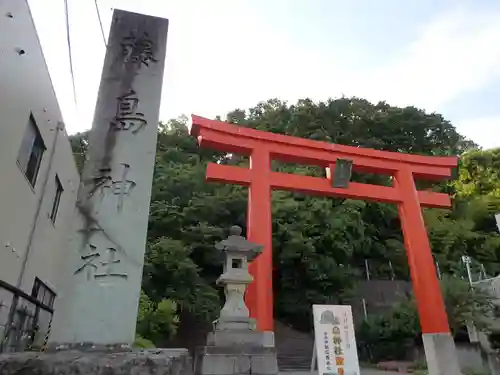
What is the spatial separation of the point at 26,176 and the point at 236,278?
4279 millimetres

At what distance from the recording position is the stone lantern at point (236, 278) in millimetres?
6555

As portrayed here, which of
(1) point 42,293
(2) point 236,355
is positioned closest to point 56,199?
(1) point 42,293

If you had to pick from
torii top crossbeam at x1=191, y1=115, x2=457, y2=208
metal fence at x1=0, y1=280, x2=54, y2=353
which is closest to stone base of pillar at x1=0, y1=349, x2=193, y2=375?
metal fence at x1=0, y1=280, x2=54, y2=353

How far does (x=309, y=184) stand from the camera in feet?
31.6

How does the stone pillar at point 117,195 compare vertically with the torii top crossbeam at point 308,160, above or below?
below

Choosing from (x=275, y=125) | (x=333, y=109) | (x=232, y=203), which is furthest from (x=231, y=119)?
(x=232, y=203)

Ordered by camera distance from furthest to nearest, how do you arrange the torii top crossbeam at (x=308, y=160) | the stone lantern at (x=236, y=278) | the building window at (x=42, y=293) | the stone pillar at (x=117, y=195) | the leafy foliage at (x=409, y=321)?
1. the leafy foliage at (x=409, y=321)
2. the torii top crossbeam at (x=308, y=160)
3. the building window at (x=42, y=293)
4. the stone lantern at (x=236, y=278)
5. the stone pillar at (x=117, y=195)

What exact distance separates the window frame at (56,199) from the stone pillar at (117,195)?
19.7ft

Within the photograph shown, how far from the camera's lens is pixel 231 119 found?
1094 inches

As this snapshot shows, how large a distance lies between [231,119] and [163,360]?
26.5m

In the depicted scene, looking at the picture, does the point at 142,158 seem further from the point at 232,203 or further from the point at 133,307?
the point at 232,203

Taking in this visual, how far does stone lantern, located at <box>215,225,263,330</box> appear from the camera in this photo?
6555 millimetres

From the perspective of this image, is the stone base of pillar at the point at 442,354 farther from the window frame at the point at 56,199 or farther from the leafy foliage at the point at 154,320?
the window frame at the point at 56,199

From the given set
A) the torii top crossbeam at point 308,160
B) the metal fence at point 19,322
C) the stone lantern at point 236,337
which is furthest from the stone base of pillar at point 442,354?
the metal fence at point 19,322
